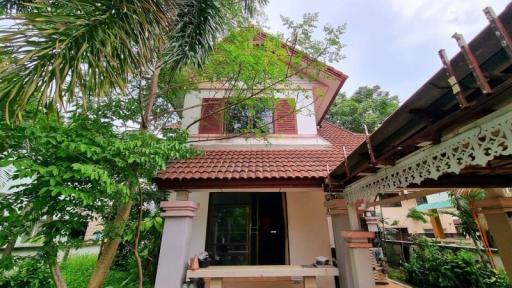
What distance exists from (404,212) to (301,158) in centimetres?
1593

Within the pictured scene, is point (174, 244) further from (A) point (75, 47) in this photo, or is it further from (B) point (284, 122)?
(B) point (284, 122)

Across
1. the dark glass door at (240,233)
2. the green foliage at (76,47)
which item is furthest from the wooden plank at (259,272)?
the green foliage at (76,47)

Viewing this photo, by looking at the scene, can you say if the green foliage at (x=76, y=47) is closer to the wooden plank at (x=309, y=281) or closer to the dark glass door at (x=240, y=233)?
the dark glass door at (x=240, y=233)

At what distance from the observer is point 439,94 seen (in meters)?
1.57

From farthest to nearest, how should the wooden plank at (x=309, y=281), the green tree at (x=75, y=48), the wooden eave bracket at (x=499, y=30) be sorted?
the wooden plank at (x=309, y=281) → the green tree at (x=75, y=48) → the wooden eave bracket at (x=499, y=30)

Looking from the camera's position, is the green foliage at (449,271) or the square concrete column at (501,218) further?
the green foliage at (449,271)

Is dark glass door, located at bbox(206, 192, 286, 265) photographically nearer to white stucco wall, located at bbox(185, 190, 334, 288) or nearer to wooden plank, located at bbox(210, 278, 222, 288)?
white stucco wall, located at bbox(185, 190, 334, 288)

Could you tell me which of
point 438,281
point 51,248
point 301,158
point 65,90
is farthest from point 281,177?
point 438,281

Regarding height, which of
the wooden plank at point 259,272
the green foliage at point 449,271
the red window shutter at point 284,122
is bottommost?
the green foliage at point 449,271

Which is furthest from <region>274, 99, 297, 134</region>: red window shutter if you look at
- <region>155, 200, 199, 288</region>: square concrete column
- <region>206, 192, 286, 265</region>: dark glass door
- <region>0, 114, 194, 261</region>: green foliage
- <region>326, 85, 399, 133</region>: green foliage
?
<region>326, 85, 399, 133</region>: green foliage

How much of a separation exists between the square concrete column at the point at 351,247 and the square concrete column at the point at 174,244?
2.75 m

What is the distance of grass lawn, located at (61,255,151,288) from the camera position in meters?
5.88

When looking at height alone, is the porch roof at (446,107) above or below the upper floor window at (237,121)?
below

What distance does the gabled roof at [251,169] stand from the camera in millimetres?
4469
